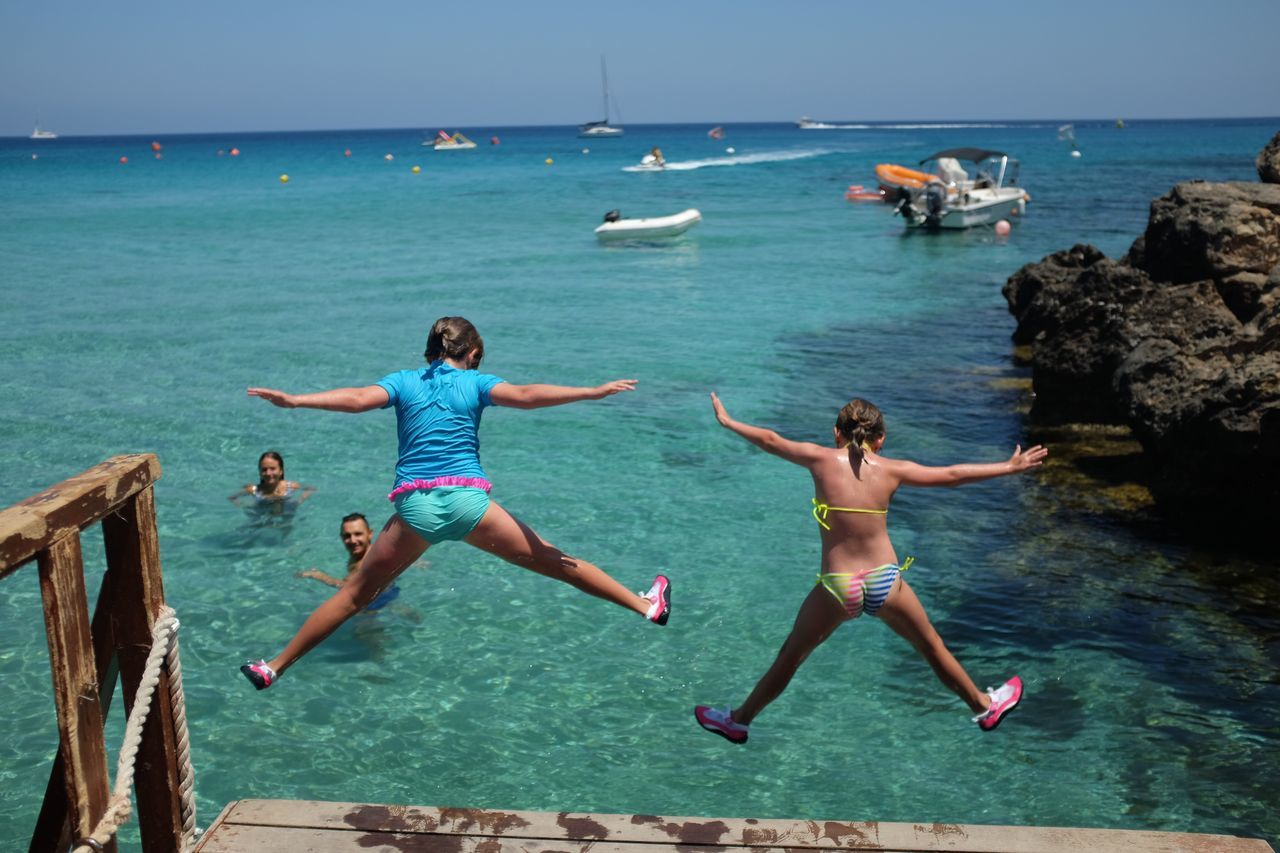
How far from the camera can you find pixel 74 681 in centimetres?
407

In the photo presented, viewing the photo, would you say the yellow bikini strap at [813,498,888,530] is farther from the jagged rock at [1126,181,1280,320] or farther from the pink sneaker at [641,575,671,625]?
the jagged rock at [1126,181,1280,320]

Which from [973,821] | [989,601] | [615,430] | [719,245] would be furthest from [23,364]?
[719,245]

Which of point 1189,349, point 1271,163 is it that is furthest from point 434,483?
point 1271,163

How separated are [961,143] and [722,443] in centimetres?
14198

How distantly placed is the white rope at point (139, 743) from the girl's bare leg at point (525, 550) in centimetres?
160

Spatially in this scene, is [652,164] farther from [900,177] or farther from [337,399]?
[337,399]

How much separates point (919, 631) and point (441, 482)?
2.64m

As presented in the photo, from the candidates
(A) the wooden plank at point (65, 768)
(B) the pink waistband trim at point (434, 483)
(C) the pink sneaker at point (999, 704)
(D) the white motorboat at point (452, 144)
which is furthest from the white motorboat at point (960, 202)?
(D) the white motorboat at point (452, 144)

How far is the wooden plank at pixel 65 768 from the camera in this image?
4.39m

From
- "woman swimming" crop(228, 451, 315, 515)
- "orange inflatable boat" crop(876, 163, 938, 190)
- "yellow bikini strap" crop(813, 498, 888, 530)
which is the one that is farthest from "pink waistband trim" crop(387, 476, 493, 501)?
"orange inflatable boat" crop(876, 163, 938, 190)

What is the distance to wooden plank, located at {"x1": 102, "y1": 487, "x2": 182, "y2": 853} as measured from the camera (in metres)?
4.52

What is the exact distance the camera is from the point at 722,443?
15781 millimetres

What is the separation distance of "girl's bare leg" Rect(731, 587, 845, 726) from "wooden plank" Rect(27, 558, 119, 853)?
127 inches

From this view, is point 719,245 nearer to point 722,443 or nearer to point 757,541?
point 722,443
